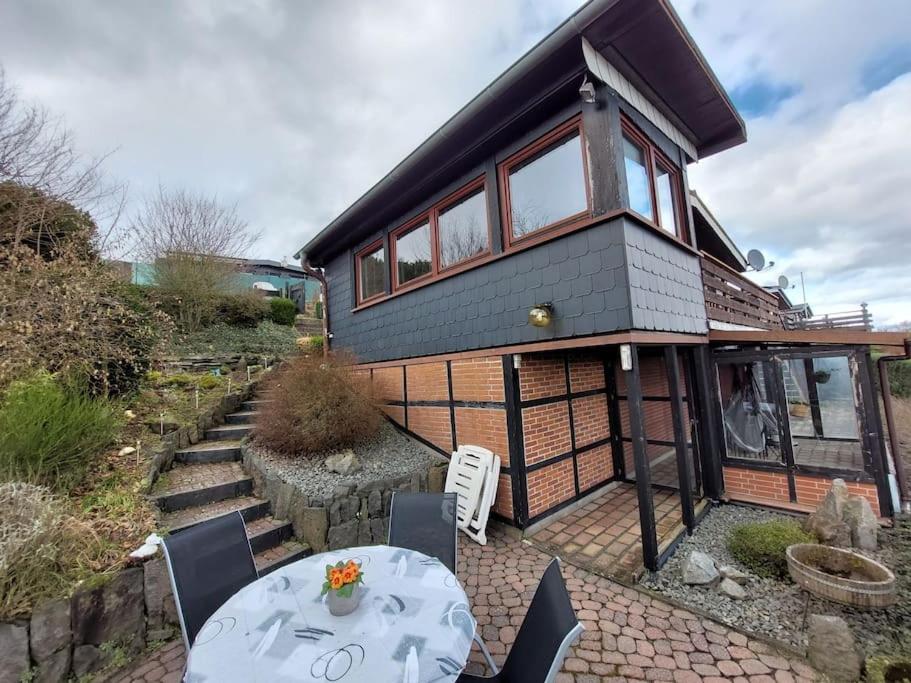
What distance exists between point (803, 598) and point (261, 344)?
36.9ft

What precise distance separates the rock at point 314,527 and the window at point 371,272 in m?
3.84

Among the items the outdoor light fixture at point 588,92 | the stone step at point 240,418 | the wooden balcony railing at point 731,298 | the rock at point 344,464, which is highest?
the outdoor light fixture at point 588,92

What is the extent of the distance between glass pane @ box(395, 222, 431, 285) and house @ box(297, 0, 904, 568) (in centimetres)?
4

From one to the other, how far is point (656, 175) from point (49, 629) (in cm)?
645

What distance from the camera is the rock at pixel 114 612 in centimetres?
236

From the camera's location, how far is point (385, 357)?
20.6ft

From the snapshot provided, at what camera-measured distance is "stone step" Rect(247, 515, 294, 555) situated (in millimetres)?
3512

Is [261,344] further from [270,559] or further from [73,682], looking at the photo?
[73,682]

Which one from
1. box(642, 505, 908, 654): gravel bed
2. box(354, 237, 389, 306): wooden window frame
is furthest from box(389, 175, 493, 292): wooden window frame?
box(642, 505, 908, 654): gravel bed

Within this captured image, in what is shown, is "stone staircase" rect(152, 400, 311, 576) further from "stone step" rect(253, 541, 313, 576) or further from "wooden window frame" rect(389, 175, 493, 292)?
"wooden window frame" rect(389, 175, 493, 292)

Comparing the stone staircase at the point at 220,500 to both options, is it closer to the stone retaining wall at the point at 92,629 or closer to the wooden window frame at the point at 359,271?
the stone retaining wall at the point at 92,629

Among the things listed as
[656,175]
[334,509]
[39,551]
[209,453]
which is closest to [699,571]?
[334,509]

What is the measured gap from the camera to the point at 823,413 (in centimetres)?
460

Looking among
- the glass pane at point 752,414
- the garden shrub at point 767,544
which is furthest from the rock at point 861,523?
the glass pane at point 752,414
